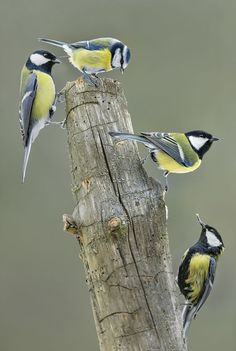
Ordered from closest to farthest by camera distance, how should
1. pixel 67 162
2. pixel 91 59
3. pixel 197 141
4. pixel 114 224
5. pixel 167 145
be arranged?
1. pixel 114 224
2. pixel 167 145
3. pixel 197 141
4. pixel 91 59
5. pixel 67 162

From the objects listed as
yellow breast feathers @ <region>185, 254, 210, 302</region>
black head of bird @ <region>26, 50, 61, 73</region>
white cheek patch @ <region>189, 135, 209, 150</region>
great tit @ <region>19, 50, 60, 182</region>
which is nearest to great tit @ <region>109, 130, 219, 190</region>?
white cheek patch @ <region>189, 135, 209, 150</region>

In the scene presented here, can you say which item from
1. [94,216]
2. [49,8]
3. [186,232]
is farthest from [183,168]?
[49,8]

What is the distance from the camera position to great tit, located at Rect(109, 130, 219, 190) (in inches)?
85.7

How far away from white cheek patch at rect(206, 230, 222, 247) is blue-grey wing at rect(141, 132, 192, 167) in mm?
372

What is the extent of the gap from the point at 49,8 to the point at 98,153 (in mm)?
2835

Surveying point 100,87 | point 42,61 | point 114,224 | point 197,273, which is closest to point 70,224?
point 114,224

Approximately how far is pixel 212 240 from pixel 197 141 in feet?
1.29

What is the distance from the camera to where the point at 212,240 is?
2578 mm

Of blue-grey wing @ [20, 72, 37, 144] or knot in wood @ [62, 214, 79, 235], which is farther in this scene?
blue-grey wing @ [20, 72, 37, 144]

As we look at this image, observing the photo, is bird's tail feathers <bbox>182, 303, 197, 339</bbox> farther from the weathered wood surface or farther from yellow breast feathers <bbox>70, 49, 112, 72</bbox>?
yellow breast feathers <bbox>70, 49, 112, 72</bbox>

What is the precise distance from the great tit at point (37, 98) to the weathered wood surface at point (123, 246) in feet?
1.84

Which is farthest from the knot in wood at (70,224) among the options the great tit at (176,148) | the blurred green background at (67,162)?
the blurred green background at (67,162)

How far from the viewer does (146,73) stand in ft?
14.9

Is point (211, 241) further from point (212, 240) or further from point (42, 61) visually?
point (42, 61)
